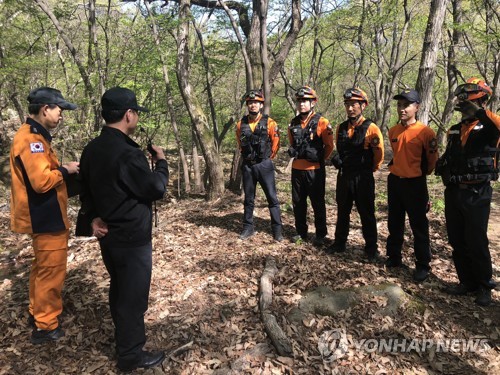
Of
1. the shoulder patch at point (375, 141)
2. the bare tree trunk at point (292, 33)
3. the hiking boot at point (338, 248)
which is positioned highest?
the bare tree trunk at point (292, 33)

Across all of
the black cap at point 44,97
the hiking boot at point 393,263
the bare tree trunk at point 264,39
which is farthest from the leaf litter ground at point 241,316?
the bare tree trunk at point 264,39

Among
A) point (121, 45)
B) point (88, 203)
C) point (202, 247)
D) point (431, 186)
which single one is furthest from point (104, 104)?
point (121, 45)

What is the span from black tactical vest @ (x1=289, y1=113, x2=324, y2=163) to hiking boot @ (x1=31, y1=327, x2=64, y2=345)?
4015mm

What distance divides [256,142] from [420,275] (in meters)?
3.21

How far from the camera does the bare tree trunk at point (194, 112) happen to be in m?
8.43

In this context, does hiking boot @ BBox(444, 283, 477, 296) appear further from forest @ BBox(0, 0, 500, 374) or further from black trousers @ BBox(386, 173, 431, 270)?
black trousers @ BBox(386, 173, 431, 270)

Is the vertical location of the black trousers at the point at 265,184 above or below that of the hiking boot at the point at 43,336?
above

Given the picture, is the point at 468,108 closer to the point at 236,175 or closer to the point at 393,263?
the point at 393,263

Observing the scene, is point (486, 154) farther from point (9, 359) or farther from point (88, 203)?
point (9, 359)

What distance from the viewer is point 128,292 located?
287 centimetres

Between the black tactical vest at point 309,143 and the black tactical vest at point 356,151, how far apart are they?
431 millimetres

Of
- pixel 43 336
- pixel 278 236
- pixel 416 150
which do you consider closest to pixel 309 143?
pixel 416 150

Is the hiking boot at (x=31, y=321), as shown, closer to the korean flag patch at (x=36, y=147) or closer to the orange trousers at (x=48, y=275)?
the orange trousers at (x=48, y=275)

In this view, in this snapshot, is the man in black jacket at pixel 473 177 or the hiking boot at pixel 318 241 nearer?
the man in black jacket at pixel 473 177
